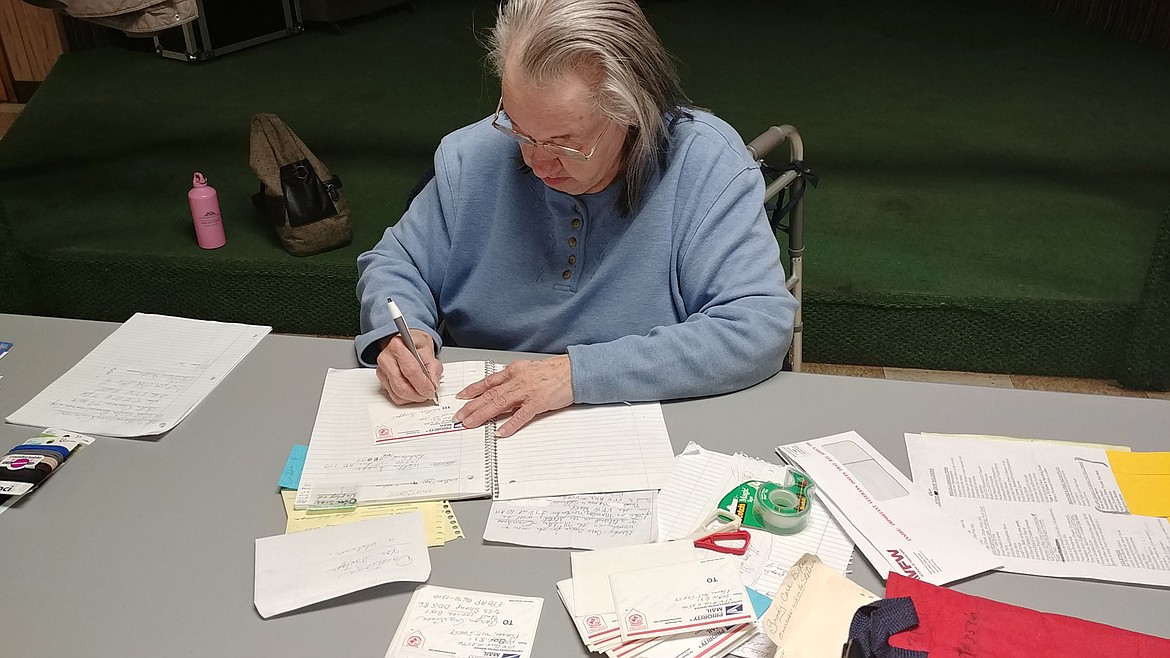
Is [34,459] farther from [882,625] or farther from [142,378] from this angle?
[882,625]

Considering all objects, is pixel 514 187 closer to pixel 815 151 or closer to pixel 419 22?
pixel 815 151

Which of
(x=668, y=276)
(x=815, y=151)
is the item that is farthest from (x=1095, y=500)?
(x=815, y=151)

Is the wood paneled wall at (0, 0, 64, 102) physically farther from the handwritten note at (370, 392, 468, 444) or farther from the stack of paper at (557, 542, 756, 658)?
the stack of paper at (557, 542, 756, 658)

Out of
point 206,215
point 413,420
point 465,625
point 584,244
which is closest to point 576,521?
point 465,625

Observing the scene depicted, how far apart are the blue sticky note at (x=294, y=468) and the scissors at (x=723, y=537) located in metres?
0.51

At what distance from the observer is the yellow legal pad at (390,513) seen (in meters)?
1.10

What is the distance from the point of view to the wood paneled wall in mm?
4309

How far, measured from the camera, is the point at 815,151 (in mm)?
3400

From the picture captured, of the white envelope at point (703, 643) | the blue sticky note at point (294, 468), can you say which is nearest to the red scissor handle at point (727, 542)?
the white envelope at point (703, 643)

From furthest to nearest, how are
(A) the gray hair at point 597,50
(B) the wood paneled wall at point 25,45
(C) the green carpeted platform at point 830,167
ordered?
1. (B) the wood paneled wall at point 25,45
2. (C) the green carpeted platform at point 830,167
3. (A) the gray hair at point 597,50

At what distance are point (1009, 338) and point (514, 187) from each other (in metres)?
1.76

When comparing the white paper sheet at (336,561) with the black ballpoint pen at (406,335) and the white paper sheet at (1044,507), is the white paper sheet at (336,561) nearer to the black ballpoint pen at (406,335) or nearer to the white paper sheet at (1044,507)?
the black ballpoint pen at (406,335)

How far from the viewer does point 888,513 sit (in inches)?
43.8

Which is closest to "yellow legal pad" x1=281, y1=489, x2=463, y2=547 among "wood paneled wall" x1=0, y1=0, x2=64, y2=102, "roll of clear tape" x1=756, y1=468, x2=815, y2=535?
"roll of clear tape" x1=756, y1=468, x2=815, y2=535
